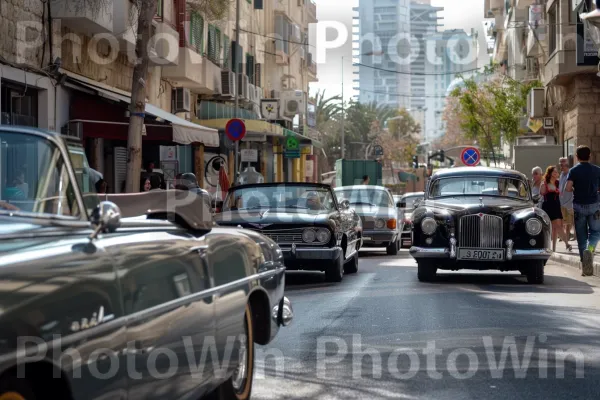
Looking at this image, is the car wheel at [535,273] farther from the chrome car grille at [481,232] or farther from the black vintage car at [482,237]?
the chrome car grille at [481,232]

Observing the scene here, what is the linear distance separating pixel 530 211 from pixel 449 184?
1.79 m

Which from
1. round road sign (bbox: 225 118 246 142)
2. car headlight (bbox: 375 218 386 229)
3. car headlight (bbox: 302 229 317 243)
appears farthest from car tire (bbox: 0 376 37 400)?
round road sign (bbox: 225 118 246 142)

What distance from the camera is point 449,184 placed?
1675 centimetres

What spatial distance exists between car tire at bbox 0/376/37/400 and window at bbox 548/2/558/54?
3454 centimetres

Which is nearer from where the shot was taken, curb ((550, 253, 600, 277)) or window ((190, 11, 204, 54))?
curb ((550, 253, 600, 277))

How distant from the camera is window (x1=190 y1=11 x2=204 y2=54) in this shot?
35.6 m

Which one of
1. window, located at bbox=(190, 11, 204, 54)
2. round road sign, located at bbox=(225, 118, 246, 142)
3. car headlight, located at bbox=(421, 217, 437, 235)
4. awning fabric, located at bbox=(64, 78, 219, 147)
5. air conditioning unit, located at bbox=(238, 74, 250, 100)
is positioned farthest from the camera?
air conditioning unit, located at bbox=(238, 74, 250, 100)

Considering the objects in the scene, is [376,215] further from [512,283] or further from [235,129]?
[512,283]

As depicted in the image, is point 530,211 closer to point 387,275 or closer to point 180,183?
point 387,275

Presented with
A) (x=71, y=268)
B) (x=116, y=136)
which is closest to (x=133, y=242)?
(x=71, y=268)

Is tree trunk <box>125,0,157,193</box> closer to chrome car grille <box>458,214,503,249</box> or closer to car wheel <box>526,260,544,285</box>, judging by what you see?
chrome car grille <box>458,214,503,249</box>

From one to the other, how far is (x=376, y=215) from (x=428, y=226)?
355 inches

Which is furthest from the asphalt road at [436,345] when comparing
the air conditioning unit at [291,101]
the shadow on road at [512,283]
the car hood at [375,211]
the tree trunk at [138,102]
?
the air conditioning unit at [291,101]

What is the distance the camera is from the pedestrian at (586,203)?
16641mm
